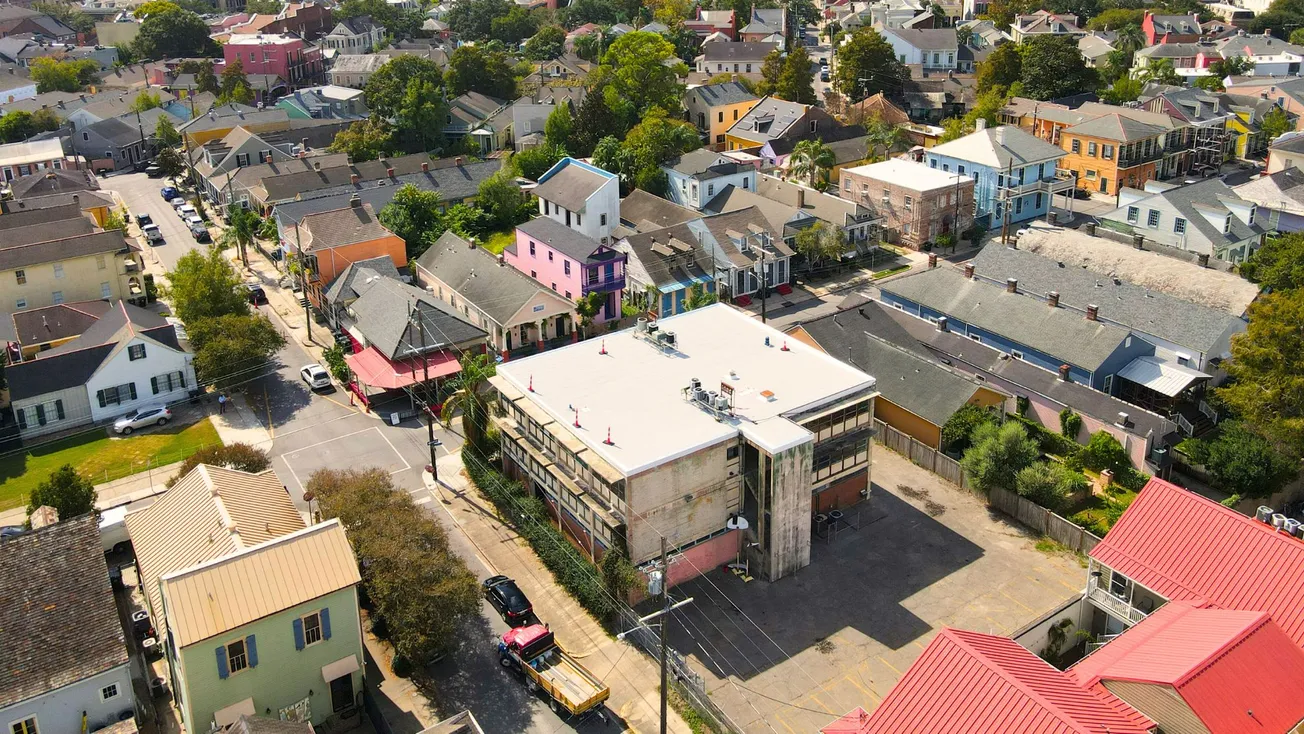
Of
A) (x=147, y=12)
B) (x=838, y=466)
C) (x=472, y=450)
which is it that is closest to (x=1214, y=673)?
(x=838, y=466)

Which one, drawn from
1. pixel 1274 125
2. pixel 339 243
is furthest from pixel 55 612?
pixel 1274 125

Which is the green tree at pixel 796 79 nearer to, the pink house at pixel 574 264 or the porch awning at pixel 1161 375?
the pink house at pixel 574 264

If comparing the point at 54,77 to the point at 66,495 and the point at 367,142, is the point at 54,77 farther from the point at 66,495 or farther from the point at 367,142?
the point at 66,495

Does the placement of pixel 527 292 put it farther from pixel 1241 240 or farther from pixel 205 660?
pixel 1241 240

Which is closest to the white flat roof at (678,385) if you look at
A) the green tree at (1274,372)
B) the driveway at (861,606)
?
the driveway at (861,606)

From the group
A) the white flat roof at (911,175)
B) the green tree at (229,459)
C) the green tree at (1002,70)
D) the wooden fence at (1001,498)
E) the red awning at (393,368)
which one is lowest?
the wooden fence at (1001,498)

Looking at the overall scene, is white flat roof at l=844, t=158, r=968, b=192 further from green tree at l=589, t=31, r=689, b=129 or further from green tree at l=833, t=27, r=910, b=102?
green tree at l=833, t=27, r=910, b=102

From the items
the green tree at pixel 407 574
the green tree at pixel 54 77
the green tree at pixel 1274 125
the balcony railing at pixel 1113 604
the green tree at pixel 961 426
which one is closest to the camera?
the green tree at pixel 407 574
